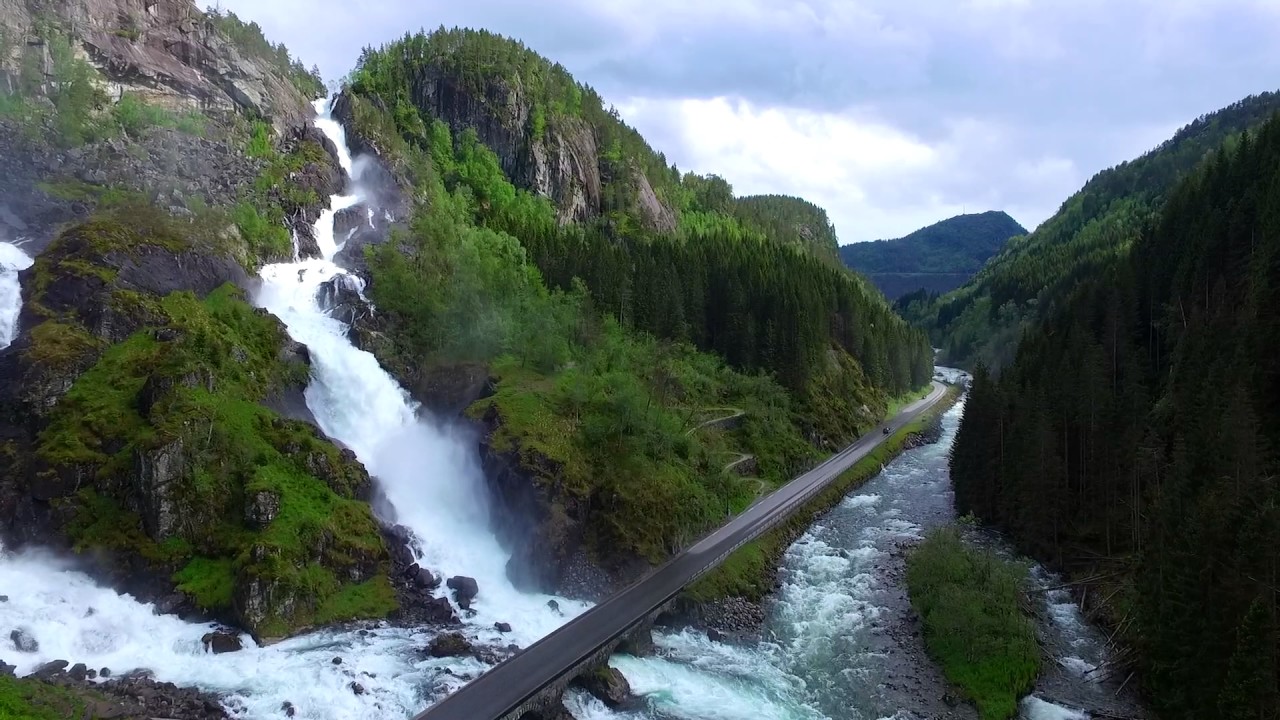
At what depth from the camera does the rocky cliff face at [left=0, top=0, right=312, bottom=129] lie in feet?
259

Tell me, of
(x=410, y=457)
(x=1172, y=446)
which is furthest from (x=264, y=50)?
(x=1172, y=446)

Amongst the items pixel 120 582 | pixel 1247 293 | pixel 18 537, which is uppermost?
pixel 1247 293

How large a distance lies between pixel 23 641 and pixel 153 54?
260 ft

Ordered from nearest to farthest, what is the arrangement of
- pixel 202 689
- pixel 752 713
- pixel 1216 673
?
pixel 1216 673 < pixel 202 689 < pixel 752 713

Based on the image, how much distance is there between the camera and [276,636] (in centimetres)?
4378

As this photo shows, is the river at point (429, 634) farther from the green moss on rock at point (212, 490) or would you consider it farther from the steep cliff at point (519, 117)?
the steep cliff at point (519, 117)

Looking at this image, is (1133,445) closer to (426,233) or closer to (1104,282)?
(1104,282)

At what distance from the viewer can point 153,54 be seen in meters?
90.9

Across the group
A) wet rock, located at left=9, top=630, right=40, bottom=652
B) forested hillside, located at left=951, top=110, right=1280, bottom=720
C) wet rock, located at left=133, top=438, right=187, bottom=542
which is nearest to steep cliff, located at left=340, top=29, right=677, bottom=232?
forested hillside, located at left=951, top=110, right=1280, bottom=720

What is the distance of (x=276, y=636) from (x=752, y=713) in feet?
92.3

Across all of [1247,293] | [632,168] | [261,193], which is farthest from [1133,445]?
[632,168]

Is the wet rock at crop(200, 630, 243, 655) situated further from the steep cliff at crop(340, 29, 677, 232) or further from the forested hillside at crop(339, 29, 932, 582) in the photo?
the steep cliff at crop(340, 29, 677, 232)

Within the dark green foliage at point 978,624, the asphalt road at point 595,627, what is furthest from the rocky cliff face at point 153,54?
the dark green foliage at point 978,624

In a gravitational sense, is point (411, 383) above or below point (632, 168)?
below
